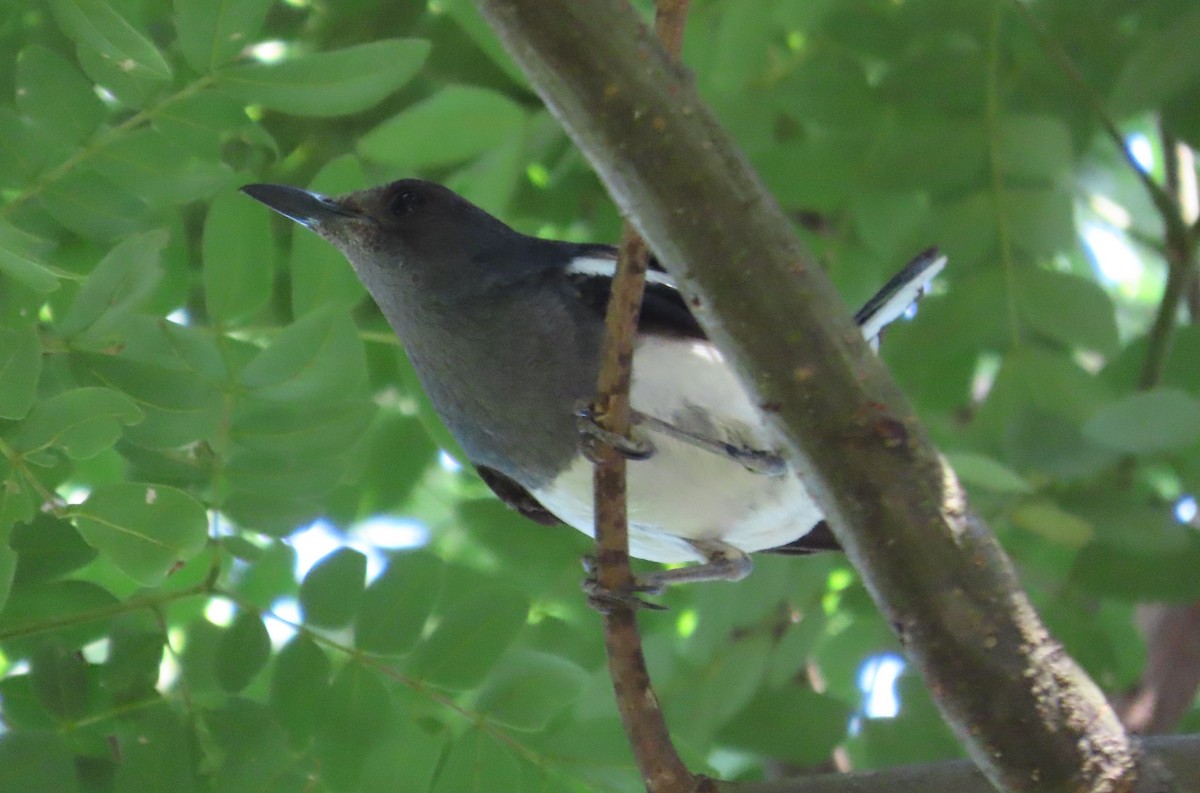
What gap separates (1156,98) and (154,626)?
8.05ft

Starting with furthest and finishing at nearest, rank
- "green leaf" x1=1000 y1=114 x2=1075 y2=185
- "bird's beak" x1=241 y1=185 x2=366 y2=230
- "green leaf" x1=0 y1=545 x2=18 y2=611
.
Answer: "green leaf" x1=1000 y1=114 x2=1075 y2=185
"bird's beak" x1=241 y1=185 x2=366 y2=230
"green leaf" x1=0 y1=545 x2=18 y2=611

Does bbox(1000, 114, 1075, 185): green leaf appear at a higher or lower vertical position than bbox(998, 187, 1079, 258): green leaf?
higher

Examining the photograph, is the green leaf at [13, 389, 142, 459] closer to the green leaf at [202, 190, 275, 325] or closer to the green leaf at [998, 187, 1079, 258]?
the green leaf at [202, 190, 275, 325]

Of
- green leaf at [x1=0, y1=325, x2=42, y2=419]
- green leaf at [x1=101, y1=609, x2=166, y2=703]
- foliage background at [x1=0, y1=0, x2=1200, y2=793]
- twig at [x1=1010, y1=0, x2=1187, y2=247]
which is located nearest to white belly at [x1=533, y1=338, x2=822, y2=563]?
foliage background at [x1=0, y1=0, x2=1200, y2=793]

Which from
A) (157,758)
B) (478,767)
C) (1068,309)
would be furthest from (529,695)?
(1068,309)

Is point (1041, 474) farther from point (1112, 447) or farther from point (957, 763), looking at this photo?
point (957, 763)

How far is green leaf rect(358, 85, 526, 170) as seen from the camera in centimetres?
305

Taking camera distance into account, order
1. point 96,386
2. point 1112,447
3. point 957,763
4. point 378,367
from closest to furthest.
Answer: point 957,763 < point 96,386 < point 1112,447 < point 378,367

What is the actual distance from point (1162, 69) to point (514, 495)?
179cm

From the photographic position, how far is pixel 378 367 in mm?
3500

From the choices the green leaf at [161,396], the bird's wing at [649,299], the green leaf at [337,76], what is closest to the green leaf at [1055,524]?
the bird's wing at [649,299]

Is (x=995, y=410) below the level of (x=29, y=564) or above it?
above

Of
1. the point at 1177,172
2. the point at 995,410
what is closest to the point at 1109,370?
the point at 995,410

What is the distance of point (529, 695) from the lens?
240 cm
